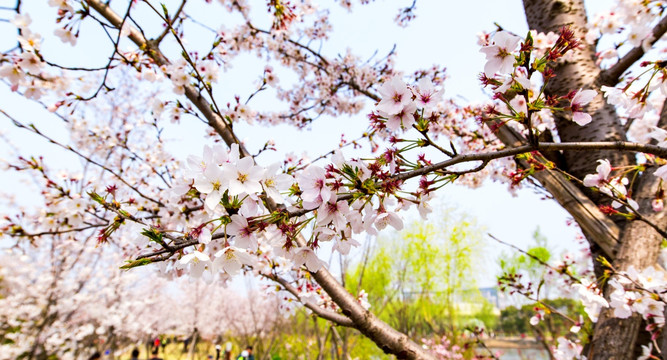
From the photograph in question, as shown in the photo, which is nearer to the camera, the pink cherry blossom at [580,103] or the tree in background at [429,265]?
the pink cherry blossom at [580,103]

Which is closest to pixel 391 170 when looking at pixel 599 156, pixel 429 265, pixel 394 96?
pixel 394 96

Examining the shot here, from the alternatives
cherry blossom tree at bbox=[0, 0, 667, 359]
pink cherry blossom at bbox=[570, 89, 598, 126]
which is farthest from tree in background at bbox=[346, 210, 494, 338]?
pink cherry blossom at bbox=[570, 89, 598, 126]

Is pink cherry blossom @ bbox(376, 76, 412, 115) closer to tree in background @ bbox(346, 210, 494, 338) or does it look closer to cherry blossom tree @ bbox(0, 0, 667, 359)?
cherry blossom tree @ bbox(0, 0, 667, 359)

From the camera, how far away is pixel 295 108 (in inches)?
189

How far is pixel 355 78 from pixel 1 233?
3516 mm

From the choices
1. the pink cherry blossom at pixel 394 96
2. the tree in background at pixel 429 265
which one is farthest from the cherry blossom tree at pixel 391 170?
the tree in background at pixel 429 265

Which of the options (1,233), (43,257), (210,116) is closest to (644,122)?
(210,116)

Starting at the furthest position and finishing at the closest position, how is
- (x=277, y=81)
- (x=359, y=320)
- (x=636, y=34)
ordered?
(x=277, y=81)
(x=636, y=34)
(x=359, y=320)

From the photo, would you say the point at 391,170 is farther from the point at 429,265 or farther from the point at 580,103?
the point at 429,265

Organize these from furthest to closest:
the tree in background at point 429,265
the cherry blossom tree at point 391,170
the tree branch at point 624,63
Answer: the tree in background at point 429,265 < the tree branch at point 624,63 < the cherry blossom tree at point 391,170

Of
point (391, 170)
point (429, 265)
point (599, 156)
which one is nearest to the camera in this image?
point (391, 170)

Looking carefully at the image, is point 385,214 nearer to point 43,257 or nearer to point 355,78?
point 355,78

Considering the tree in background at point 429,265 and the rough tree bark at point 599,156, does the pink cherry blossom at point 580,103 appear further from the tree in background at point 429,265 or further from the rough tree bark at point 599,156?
the tree in background at point 429,265

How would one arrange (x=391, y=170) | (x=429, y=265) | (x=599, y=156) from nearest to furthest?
(x=391, y=170) < (x=599, y=156) < (x=429, y=265)
